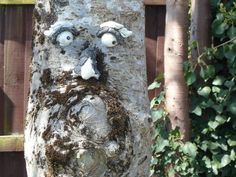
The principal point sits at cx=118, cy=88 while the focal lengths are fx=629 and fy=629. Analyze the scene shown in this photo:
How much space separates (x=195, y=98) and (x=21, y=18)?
1267 mm

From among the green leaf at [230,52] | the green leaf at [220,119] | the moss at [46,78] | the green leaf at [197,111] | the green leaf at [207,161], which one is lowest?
the green leaf at [207,161]

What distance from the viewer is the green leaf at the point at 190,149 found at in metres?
3.66

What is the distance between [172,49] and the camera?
380cm

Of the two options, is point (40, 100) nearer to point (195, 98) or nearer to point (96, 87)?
point (96, 87)

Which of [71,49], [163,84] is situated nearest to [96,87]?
[71,49]

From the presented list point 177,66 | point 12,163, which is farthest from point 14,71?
point 177,66

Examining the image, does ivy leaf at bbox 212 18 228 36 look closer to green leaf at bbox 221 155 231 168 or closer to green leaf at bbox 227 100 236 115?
green leaf at bbox 227 100 236 115

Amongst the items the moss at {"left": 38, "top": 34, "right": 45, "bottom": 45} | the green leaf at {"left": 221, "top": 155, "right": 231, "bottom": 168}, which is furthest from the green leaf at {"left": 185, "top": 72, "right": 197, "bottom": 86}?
the moss at {"left": 38, "top": 34, "right": 45, "bottom": 45}

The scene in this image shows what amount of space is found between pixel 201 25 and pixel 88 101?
7.30 ft

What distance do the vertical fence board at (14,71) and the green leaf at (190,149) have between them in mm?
1133

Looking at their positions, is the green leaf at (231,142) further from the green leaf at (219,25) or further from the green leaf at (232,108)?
the green leaf at (219,25)

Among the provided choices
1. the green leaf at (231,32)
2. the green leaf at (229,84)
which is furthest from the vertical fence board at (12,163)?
the green leaf at (231,32)

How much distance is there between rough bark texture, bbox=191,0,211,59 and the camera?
382 cm

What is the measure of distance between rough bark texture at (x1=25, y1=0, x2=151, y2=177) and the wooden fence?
7.34 ft
